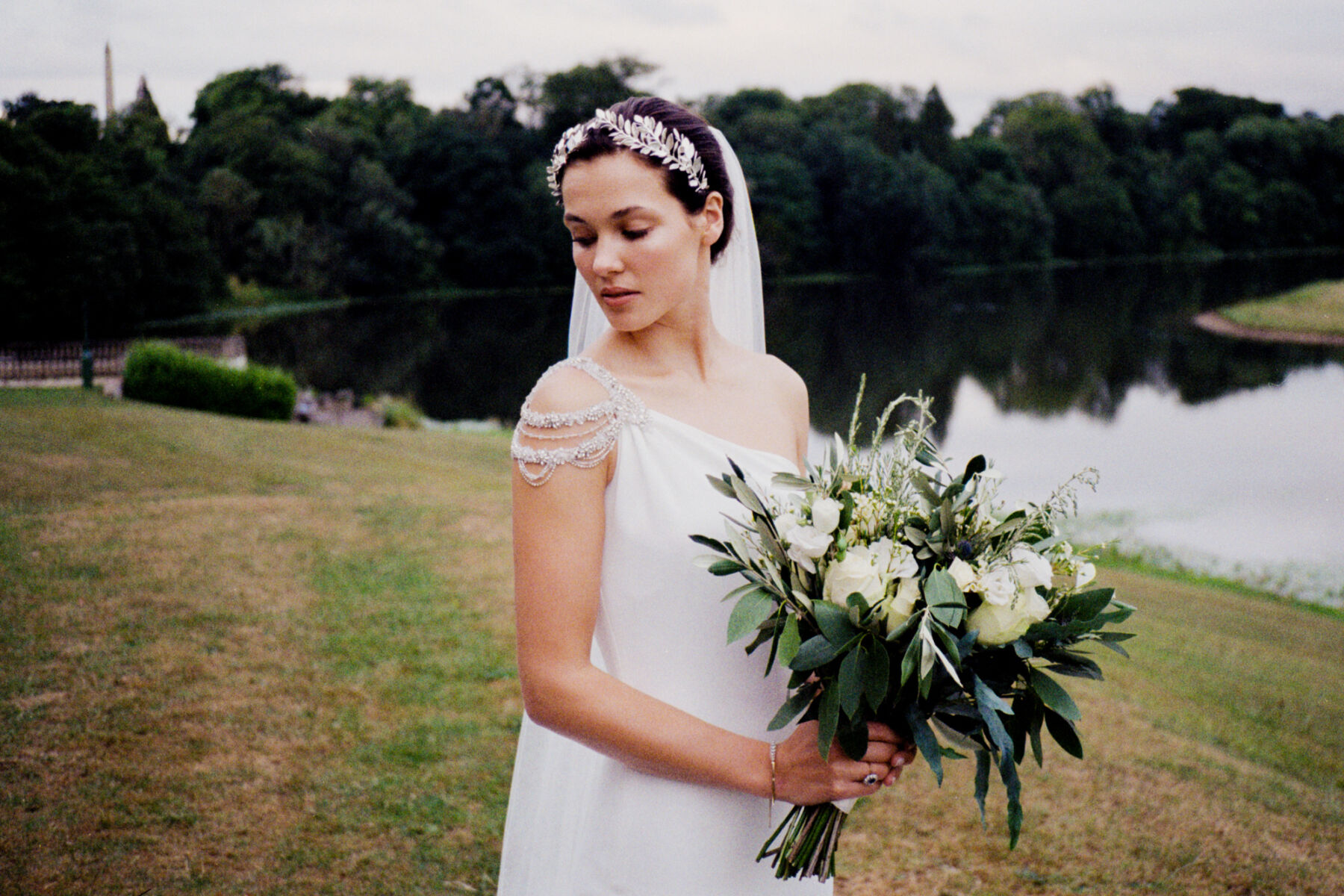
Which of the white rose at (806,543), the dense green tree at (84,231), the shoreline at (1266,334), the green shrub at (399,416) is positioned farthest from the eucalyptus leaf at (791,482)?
the shoreline at (1266,334)

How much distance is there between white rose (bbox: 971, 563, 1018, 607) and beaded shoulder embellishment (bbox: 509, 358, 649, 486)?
26.3 inches

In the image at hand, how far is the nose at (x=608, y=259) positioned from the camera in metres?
1.94

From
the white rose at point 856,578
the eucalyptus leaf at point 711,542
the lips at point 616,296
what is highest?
the lips at point 616,296

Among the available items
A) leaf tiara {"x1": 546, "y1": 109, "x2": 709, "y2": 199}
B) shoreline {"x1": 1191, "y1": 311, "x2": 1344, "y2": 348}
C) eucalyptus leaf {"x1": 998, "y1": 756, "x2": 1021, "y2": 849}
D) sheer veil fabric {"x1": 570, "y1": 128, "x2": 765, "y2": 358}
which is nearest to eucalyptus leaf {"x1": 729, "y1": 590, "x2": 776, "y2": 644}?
eucalyptus leaf {"x1": 998, "y1": 756, "x2": 1021, "y2": 849}

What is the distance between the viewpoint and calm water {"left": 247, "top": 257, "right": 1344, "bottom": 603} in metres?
19.1

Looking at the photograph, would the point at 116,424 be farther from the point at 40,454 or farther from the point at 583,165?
the point at 583,165

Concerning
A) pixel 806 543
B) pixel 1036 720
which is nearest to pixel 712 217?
pixel 806 543

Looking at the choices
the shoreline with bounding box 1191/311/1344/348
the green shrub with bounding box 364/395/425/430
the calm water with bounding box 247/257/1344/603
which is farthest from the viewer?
the shoreline with bounding box 1191/311/1344/348

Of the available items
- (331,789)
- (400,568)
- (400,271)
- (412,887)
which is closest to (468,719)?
(331,789)

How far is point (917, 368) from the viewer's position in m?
44.9

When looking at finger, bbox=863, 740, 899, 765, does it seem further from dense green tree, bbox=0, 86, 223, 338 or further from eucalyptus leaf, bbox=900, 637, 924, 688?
dense green tree, bbox=0, 86, 223, 338

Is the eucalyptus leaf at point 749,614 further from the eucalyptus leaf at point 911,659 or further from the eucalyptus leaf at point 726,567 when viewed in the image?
the eucalyptus leaf at point 911,659

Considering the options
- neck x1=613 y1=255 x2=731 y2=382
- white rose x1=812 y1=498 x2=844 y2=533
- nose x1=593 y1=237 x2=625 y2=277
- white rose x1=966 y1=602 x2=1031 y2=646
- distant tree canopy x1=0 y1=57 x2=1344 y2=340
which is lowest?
white rose x1=966 y1=602 x2=1031 y2=646

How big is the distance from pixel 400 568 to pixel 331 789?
4225 millimetres
